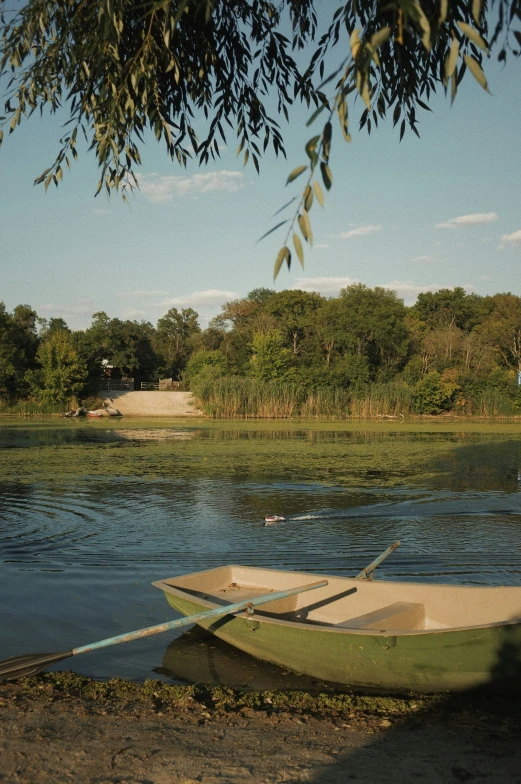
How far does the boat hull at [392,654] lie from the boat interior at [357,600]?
0.44 ft

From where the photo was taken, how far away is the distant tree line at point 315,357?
43094 mm

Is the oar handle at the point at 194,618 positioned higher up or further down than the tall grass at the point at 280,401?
further down

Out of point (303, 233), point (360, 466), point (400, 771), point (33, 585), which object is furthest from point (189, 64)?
point (360, 466)

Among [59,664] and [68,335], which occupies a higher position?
[68,335]

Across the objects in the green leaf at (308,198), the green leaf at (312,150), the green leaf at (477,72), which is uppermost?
the green leaf at (477,72)

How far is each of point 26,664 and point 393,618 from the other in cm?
266

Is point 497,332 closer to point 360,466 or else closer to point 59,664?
point 360,466

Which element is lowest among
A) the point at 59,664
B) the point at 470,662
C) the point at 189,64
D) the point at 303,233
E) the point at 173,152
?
the point at 59,664

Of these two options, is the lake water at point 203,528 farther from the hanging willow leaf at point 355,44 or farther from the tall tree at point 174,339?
the tall tree at point 174,339

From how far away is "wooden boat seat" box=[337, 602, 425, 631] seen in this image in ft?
17.5

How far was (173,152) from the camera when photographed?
5.30 m

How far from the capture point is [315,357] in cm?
5388

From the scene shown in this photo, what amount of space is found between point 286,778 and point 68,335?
156ft

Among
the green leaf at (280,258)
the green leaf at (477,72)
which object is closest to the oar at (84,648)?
the green leaf at (280,258)
